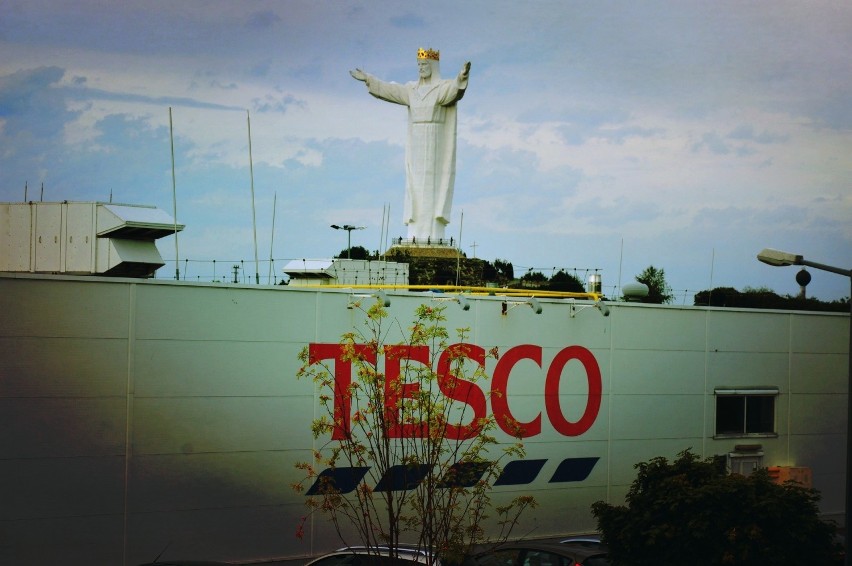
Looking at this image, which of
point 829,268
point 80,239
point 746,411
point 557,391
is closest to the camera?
point 829,268

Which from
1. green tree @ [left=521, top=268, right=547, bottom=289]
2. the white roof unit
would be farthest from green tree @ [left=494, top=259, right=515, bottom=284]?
the white roof unit

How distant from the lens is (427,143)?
4178 cm

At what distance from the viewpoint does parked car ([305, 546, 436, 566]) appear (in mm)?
17141

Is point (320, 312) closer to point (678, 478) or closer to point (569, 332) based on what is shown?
point (569, 332)

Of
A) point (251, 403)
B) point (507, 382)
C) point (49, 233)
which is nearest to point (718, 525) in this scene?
point (507, 382)

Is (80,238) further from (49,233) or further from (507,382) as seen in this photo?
(507,382)

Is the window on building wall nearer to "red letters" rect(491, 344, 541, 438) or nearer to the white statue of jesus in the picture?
"red letters" rect(491, 344, 541, 438)

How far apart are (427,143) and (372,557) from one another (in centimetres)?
2675

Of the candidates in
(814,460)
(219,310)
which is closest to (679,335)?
(814,460)

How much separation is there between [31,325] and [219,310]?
397 cm

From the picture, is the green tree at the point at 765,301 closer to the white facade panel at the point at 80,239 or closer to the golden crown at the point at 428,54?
the golden crown at the point at 428,54

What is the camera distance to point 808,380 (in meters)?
31.3

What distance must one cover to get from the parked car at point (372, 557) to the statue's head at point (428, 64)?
26.5 m

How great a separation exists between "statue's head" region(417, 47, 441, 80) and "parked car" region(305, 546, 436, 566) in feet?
86.8
